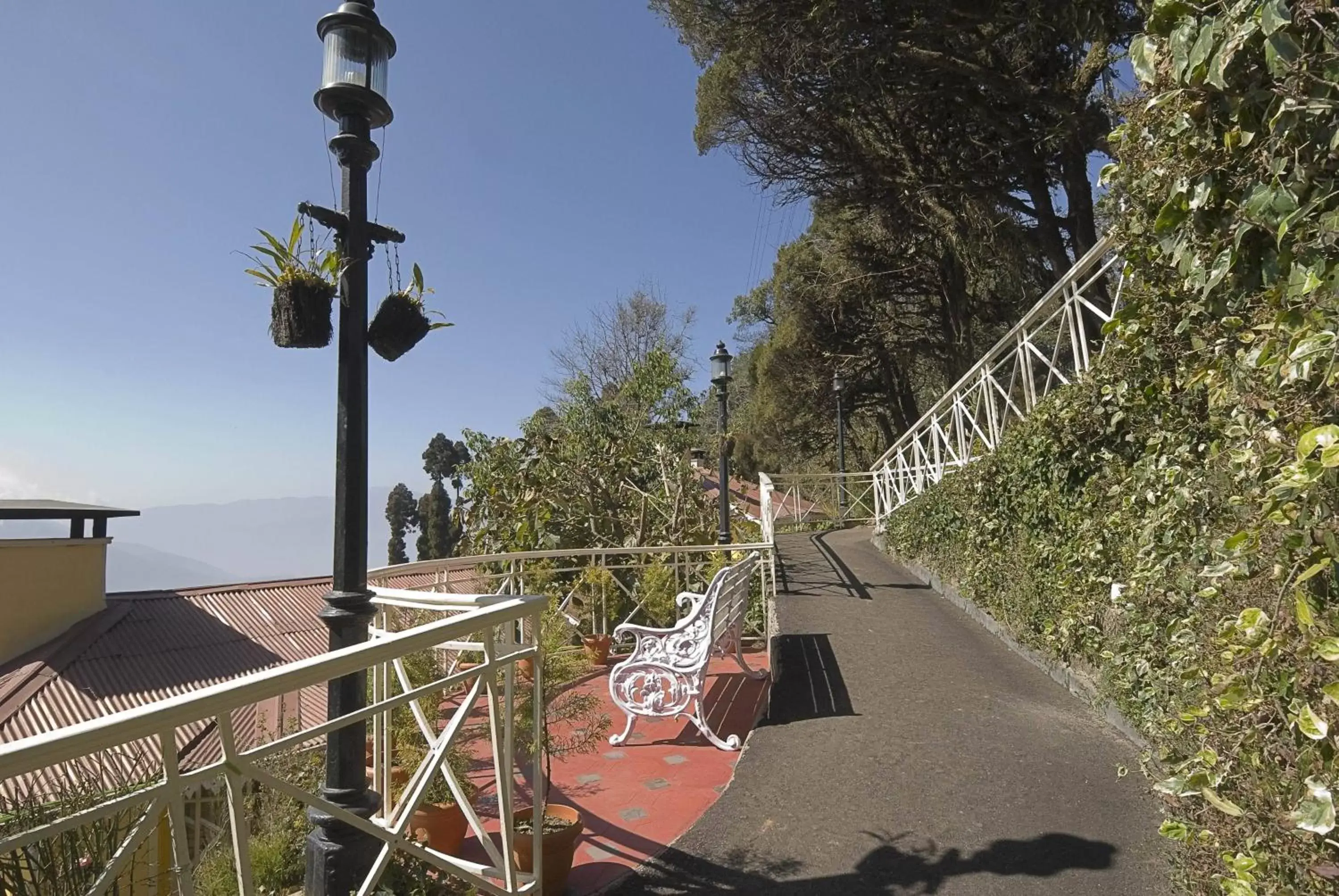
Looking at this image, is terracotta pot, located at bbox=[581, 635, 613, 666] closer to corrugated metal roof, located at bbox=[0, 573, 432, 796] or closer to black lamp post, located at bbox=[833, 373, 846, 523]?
corrugated metal roof, located at bbox=[0, 573, 432, 796]

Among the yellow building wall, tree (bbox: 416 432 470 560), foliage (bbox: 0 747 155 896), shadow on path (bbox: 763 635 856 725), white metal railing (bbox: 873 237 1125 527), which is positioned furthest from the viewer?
tree (bbox: 416 432 470 560)

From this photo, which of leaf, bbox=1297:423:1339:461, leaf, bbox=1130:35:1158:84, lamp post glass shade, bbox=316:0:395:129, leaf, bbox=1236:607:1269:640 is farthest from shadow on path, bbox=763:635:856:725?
lamp post glass shade, bbox=316:0:395:129

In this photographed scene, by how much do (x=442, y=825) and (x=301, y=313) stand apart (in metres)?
2.00

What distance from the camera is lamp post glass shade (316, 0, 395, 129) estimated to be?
2.47m

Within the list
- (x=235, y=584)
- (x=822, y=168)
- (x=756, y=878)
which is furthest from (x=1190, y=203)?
(x=235, y=584)

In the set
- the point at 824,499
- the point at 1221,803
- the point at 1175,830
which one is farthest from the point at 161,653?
the point at 1221,803

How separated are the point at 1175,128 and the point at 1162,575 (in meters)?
1.83

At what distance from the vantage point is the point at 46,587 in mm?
13336

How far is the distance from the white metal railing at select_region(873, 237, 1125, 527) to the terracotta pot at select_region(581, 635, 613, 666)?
3.81 m

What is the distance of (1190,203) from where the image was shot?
1978mm

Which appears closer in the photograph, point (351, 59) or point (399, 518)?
point (351, 59)

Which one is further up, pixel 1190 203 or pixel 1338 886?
pixel 1190 203

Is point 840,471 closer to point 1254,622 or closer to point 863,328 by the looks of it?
point 863,328

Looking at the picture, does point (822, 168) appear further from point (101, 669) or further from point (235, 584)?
point (235, 584)
